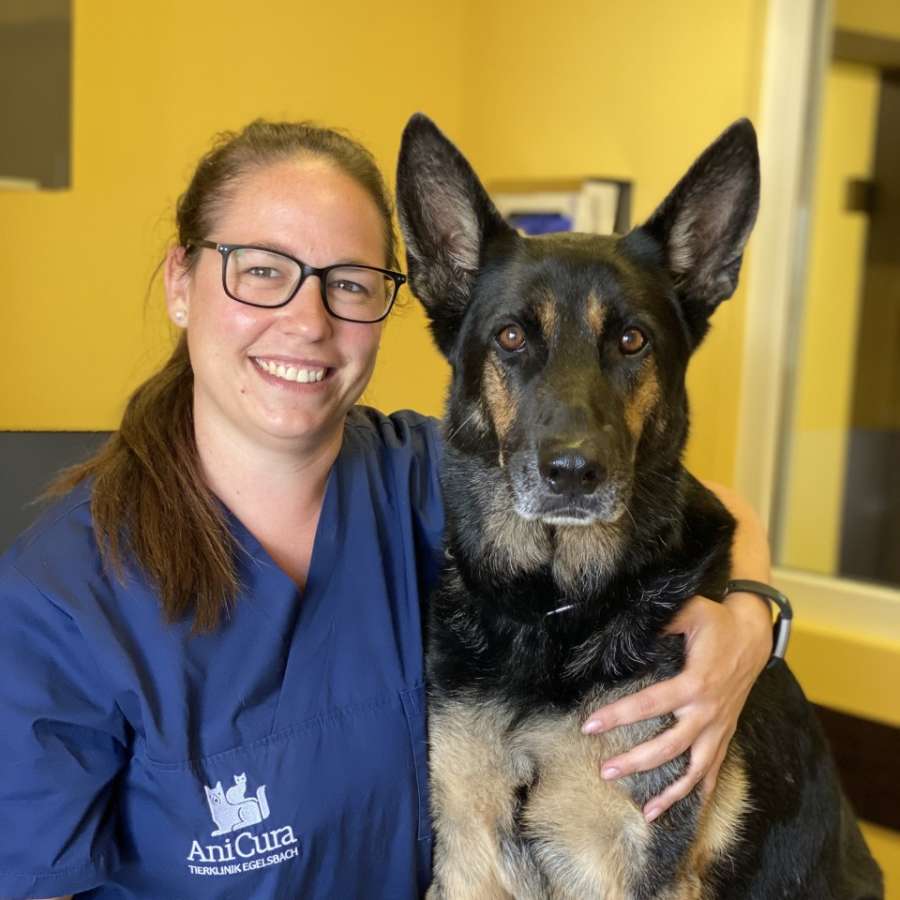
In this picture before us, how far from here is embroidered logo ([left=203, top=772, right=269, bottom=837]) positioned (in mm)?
1188

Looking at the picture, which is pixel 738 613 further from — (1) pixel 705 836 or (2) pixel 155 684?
(2) pixel 155 684

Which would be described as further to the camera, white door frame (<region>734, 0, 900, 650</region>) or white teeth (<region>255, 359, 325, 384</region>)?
white door frame (<region>734, 0, 900, 650</region>)

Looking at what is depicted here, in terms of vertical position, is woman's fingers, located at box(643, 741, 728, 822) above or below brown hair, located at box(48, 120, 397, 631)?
below

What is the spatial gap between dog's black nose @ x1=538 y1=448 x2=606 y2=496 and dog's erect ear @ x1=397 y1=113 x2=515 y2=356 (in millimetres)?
339

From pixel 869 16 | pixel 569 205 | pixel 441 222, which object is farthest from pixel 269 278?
pixel 869 16

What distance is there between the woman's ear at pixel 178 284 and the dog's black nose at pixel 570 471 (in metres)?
0.55

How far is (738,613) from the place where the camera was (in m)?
1.38

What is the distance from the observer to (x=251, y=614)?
1.29 meters

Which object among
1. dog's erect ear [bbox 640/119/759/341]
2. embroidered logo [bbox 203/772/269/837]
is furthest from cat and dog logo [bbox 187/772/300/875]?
dog's erect ear [bbox 640/119/759/341]

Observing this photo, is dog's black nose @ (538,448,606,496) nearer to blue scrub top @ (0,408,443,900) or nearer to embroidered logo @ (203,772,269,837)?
blue scrub top @ (0,408,443,900)

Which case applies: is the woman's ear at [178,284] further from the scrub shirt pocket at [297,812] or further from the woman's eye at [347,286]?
the scrub shirt pocket at [297,812]

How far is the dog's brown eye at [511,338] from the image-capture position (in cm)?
138

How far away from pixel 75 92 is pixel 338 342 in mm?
1423

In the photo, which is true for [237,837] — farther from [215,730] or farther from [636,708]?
[636,708]
